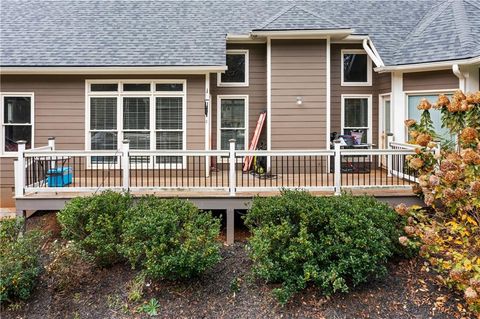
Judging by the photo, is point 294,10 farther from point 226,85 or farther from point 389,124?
point 389,124

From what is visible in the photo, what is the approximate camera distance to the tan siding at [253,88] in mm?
10703

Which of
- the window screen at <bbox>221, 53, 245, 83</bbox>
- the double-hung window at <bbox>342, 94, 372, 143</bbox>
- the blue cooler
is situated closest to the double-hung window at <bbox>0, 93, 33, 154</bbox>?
the blue cooler

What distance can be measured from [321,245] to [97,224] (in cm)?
331

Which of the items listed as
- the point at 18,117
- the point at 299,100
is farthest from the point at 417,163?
the point at 18,117

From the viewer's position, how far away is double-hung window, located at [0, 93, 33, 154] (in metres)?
9.64

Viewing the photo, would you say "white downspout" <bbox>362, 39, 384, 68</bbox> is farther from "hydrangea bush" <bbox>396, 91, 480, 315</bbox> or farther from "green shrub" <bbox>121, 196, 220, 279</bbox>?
"green shrub" <bbox>121, 196, 220, 279</bbox>

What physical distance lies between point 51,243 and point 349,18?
32.5ft

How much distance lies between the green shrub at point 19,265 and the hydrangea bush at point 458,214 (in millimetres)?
5277

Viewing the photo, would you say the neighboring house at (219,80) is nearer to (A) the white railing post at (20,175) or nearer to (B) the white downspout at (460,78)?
(B) the white downspout at (460,78)

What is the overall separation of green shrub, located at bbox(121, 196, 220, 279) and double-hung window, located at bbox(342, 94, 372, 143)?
20.3ft

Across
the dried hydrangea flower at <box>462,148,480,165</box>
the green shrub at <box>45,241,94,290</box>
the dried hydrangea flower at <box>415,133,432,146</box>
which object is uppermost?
the dried hydrangea flower at <box>415,133,432,146</box>

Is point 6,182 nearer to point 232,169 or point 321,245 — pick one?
point 232,169

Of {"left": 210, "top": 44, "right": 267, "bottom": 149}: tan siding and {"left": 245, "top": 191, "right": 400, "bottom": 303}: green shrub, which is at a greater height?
{"left": 210, "top": 44, "right": 267, "bottom": 149}: tan siding

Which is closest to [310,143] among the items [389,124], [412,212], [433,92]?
[389,124]
